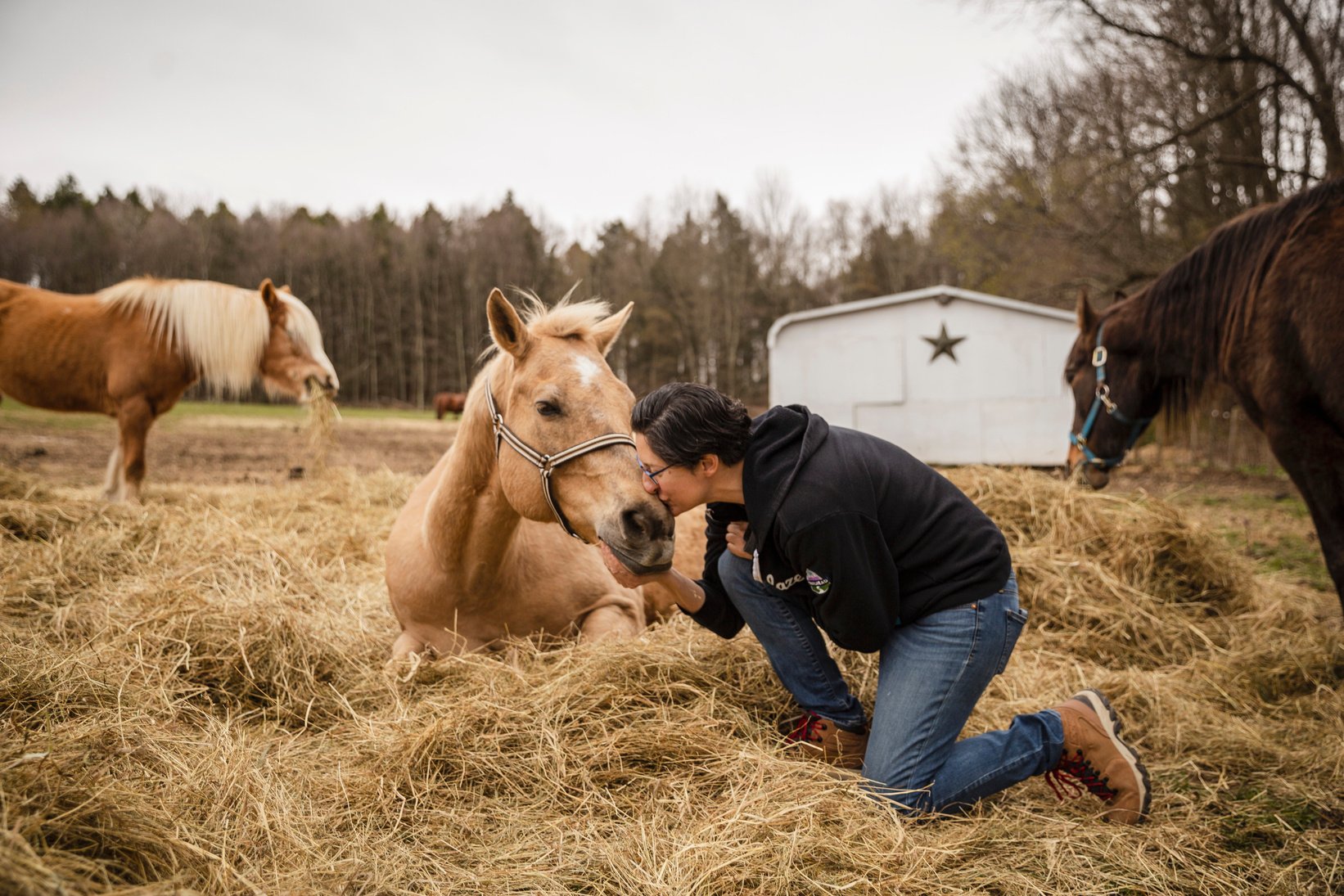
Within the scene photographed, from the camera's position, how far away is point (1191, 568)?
15.4ft

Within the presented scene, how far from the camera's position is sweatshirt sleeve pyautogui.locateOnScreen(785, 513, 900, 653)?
2.18 metres

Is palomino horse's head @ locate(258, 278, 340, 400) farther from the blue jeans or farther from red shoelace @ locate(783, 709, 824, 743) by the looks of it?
the blue jeans

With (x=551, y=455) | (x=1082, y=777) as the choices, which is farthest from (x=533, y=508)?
(x=1082, y=777)

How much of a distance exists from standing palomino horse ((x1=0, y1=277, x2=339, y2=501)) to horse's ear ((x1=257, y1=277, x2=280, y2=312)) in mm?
11

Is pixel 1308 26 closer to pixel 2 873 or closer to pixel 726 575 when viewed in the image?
pixel 726 575

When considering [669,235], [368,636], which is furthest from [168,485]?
[669,235]

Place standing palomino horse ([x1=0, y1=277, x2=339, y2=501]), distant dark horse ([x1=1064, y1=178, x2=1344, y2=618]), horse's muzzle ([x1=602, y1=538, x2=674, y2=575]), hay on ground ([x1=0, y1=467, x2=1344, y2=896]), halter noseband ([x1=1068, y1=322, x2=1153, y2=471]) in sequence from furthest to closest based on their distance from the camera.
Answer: standing palomino horse ([x1=0, y1=277, x2=339, y2=501]), halter noseband ([x1=1068, y1=322, x2=1153, y2=471]), distant dark horse ([x1=1064, y1=178, x2=1344, y2=618]), horse's muzzle ([x1=602, y1=538, x2=674, y2=575]), hay on ground ([x1=0, y1=467, x2=1344, y2=896])

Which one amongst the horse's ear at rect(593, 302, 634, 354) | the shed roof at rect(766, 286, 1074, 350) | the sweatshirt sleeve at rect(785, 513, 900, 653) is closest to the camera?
the sweatshirt sleeve at rect(785, 513, 900, 653)

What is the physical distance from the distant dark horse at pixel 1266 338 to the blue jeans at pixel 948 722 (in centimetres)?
219

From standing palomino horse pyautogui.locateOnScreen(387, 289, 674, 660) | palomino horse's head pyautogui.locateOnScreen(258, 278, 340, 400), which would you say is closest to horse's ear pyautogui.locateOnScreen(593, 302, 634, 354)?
standing palomino horse pyautogui.locateOnScreen(387, 289, 674, 660)

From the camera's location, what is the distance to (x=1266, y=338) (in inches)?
148

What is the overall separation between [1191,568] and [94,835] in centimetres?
542

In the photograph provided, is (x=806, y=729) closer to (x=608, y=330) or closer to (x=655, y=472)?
(x=655, y=472)

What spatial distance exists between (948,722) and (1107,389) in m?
3.66
